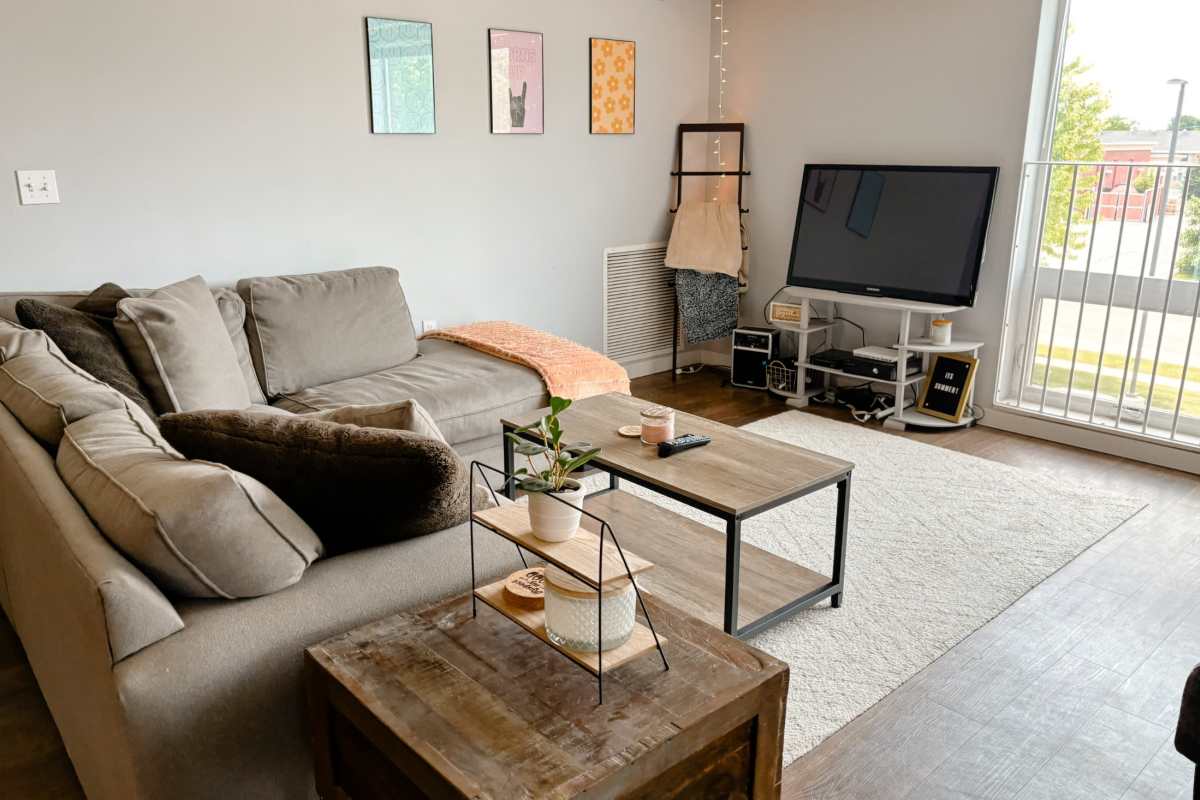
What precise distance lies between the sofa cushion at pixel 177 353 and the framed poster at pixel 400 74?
4.65ft

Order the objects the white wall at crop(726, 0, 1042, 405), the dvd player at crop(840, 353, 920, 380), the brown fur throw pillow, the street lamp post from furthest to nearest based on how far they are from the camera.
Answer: the dvd player at crop(840, 353, 920, 380) → the white wall at crop(726, 0, 1042, 405) → the street lamp post → the brown fur throw pillow

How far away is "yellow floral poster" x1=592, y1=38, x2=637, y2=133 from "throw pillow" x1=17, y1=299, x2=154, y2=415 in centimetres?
284

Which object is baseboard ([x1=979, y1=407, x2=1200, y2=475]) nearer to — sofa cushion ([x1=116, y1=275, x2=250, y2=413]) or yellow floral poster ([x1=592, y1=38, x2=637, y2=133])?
yellow floral poster ([x1=592, y1=38, x2=637, y2=133])

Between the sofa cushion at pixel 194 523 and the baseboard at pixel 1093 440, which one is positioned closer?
the sofa cushion at pixel 194 523

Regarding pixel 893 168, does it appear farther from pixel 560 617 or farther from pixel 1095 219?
pixel 560 617

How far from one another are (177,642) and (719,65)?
15.5 ft

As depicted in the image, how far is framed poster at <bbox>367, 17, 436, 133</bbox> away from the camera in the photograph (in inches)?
155


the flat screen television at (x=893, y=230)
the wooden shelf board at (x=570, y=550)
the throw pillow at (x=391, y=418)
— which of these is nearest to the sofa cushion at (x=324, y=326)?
the throw pillow at (x=391, y=418)

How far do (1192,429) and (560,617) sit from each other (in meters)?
3.65

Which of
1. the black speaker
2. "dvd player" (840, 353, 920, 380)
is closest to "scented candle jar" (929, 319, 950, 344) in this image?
"dvd player" (840, 353, 920, 380)

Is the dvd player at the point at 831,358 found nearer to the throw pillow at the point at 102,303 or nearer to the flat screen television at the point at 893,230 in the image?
the flat screen television at the point at 893,230

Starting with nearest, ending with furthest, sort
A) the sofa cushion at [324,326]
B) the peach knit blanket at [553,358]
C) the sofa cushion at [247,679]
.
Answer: the sofa cushion at [247,679] < the sofa cushion at [324,326] < the peach knit blanket at [553,358]

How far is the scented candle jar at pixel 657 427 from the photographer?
277cm

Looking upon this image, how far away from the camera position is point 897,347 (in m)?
4.49
